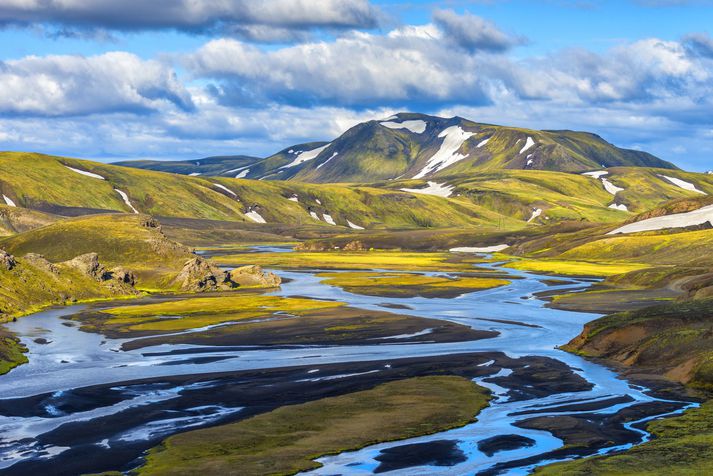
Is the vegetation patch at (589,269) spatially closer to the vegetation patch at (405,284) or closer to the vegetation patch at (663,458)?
the vegetation patch at (405,284)

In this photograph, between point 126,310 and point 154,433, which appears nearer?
point 154,433

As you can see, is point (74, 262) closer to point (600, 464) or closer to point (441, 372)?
point (441, 372)

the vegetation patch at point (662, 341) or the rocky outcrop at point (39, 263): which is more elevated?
the rocky outcrop at point (39, 263)

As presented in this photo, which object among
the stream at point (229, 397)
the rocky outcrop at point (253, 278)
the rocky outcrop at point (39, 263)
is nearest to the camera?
the stream at point (229, 397)

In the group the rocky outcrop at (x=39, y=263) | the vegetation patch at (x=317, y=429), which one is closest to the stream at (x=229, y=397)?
the vegetation patch at (x=317, y=429)

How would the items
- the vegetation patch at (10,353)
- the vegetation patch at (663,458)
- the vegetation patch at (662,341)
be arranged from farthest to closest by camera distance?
1. the vegetation patch at (10,353)
2. the vegetation patch at (662,341)
3. the vegetation patch at (663,458)

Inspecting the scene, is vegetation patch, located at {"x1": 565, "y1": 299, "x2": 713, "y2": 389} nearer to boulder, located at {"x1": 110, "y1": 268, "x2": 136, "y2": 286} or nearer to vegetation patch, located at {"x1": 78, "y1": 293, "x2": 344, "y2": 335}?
vegetation patch, located at {"x1": 78, "y1": 293, "x2": 344, "y2": 335}

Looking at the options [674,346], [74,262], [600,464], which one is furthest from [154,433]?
[74,262]
